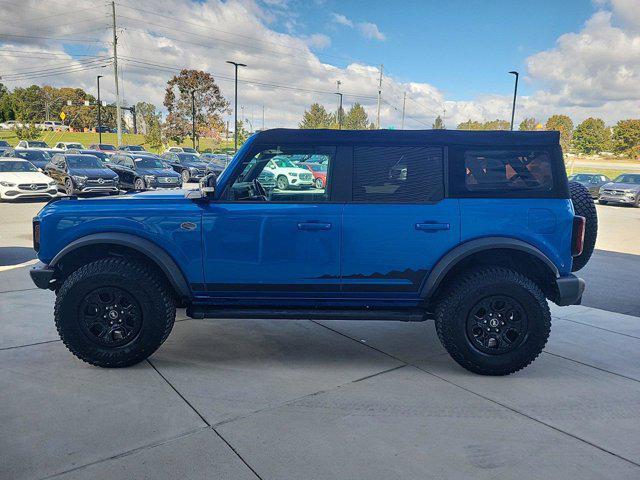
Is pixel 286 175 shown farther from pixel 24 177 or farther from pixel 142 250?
pixel 24 177

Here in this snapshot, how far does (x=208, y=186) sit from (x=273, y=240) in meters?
0.71

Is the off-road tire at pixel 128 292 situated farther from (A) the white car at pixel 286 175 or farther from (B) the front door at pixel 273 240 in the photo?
(A) the white car at pixel 286 175

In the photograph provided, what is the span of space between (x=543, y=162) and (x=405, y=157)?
114 centimetres

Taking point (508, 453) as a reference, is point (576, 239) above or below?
above

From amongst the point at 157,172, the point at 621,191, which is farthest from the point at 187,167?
the point at 621,191

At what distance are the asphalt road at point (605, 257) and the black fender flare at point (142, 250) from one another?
4.44 meters

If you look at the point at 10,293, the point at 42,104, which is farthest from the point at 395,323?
the point at 42,104

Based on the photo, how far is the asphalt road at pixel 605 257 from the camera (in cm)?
629

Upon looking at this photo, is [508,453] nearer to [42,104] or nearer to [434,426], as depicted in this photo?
[434,426]

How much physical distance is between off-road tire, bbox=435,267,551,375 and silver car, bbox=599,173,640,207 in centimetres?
2044

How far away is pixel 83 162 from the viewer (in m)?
17.5

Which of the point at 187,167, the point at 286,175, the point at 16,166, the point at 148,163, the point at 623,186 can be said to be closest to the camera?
the point at 286,175

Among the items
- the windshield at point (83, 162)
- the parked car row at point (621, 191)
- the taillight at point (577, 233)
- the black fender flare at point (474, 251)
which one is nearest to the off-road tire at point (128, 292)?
the black fender flare at point (474, 251)

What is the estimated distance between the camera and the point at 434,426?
10.2ft
